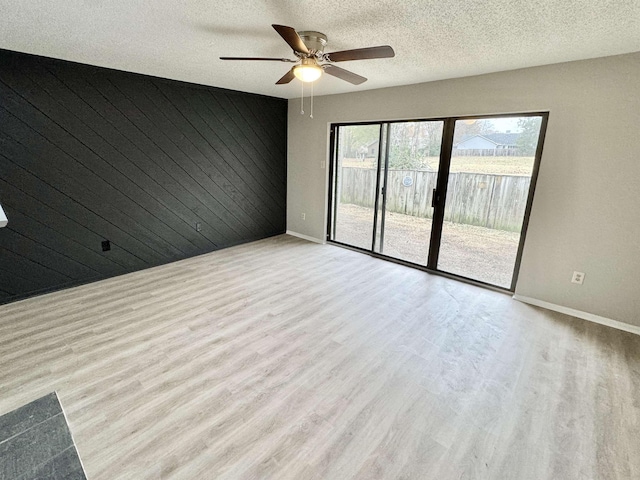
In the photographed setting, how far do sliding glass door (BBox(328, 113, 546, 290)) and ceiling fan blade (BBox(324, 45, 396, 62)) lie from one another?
1923mm

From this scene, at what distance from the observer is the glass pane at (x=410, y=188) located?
389 cm

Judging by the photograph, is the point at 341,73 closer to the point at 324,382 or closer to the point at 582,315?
the point at 324,382

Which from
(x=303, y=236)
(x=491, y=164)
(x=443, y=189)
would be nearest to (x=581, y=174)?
(x=491, y=164)

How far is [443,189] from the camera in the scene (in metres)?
3.78

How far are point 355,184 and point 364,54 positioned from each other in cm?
281

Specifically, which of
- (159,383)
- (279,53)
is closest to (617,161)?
(279,53)

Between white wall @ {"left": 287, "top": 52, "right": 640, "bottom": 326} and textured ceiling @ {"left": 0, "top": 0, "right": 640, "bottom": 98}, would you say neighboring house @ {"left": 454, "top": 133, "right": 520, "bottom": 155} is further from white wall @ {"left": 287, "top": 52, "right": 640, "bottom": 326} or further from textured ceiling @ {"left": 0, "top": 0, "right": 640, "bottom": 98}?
textured ceiling @ {"left": 0, "top": 0, "right": 640, "bottom": 98}

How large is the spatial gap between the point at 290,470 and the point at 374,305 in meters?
1.84

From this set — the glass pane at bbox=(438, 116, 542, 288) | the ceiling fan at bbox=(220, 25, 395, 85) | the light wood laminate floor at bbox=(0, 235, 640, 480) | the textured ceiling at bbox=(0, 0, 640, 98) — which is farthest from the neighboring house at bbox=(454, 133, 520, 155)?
the ceiling fan at bbox=(220, 25, 395, 85)

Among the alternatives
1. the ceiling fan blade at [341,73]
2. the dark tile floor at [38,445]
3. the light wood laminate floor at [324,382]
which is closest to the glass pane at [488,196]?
the light wood laminate floor at [324,382]

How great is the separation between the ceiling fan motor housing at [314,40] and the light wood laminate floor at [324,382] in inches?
88.1

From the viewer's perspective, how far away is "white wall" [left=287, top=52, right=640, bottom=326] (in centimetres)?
259

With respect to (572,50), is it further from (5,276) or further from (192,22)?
(5,276)

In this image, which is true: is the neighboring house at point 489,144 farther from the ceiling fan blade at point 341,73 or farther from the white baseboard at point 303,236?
the white baseboard at point 303,236
